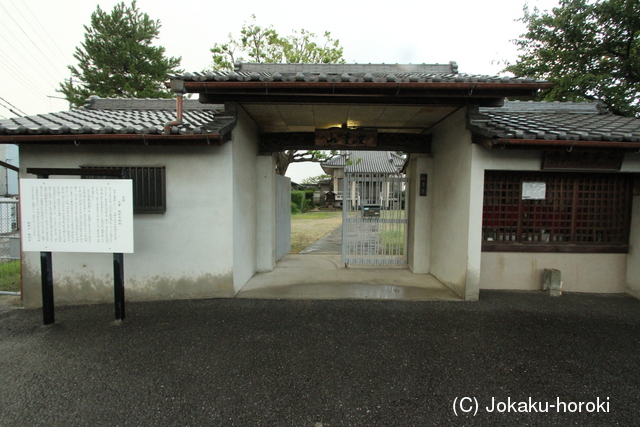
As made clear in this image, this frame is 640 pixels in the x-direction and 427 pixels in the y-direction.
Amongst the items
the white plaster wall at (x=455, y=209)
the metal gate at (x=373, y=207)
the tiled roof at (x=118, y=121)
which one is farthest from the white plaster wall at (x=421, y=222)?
the tiled roof at (x=118, y=121)

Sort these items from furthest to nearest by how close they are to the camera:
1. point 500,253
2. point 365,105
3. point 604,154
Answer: point 500,253, point 365,105, point 604,154

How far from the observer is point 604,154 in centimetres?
475

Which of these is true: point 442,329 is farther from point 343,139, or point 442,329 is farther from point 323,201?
point 323,201

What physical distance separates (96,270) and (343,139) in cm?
518

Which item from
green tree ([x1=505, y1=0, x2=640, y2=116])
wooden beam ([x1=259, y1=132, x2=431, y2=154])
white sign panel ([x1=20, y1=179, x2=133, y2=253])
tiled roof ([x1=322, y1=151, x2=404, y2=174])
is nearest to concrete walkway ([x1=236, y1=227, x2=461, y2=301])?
white sign panel ([x1=20, y1=179, x2=133, y2=253])

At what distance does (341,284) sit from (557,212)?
437 centimetres

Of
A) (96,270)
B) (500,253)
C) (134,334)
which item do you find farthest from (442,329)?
(96,270)

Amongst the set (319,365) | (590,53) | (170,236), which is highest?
(590,53)

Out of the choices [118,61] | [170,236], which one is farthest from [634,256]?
[118,61]

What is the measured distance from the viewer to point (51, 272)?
4.02 m

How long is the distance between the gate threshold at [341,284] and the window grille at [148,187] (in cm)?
206

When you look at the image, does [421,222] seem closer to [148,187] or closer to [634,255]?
[634,255]

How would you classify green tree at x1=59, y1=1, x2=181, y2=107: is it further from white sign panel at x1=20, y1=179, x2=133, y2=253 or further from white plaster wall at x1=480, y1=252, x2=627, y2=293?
white plaster wall at x1=480, y1=252, x2=627, y2=293

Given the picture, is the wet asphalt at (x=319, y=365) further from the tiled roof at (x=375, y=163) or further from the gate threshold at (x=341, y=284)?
the tiled roof at (x=375, y=163)
